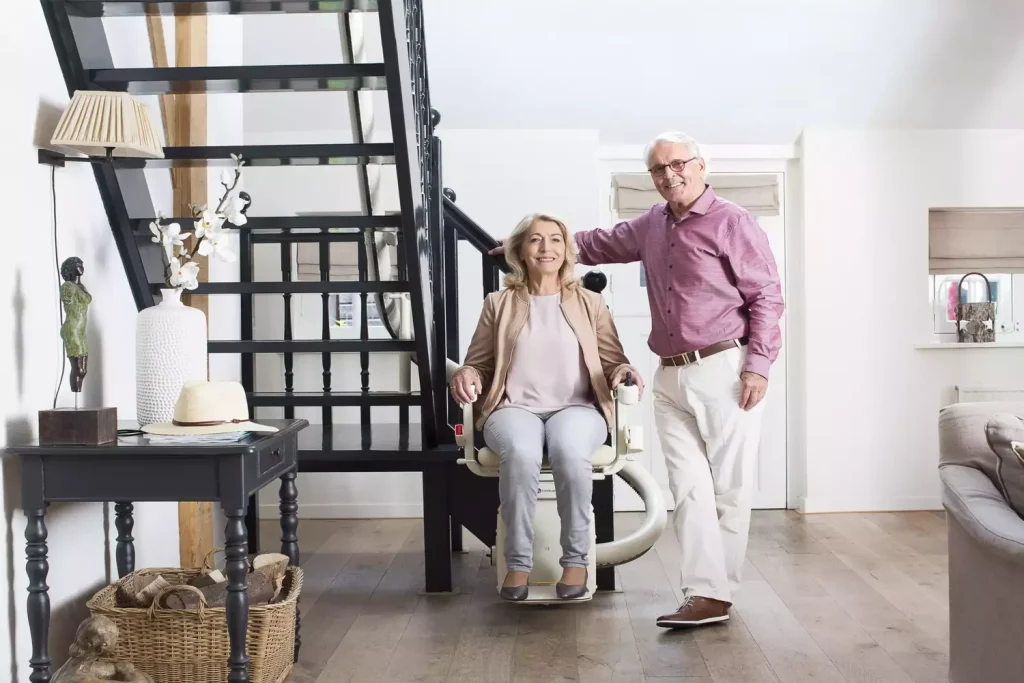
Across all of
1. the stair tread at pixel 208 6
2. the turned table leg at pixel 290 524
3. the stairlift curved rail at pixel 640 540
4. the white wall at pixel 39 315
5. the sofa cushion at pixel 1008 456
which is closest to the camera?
the sofa cushion at pixel 1008 456

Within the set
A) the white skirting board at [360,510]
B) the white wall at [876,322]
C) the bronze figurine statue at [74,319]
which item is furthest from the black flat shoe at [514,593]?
the white wall at [876,322]

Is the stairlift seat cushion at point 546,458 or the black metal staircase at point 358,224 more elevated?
the black metal staircase at point 358,224

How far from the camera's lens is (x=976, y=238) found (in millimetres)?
5152

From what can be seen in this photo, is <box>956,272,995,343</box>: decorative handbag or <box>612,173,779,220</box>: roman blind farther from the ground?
<box>612,173,779,220</box>: roman blind

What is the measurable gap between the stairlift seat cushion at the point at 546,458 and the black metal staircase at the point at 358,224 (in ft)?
1.38

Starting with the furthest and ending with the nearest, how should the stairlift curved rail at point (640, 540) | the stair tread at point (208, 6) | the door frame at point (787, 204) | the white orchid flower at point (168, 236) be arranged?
the door frame at point (787, 204)
the stairlift curved rail at point (640, 540)
the white orchid flower at point (168, 236)
the stair tread at point (208, 6)

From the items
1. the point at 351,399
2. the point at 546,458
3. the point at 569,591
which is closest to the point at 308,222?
the point at 351,399

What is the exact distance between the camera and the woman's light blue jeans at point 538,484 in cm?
289

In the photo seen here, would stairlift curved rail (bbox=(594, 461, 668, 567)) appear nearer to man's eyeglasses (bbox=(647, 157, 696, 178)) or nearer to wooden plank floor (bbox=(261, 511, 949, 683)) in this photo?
wooden plank floor (bbox=(261, 511, 949, 683))

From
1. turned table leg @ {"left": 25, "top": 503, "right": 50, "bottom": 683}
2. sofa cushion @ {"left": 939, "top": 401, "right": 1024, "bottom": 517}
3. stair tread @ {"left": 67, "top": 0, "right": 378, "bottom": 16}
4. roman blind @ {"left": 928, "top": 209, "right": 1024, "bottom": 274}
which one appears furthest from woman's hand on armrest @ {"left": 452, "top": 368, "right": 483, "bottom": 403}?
roman blind @ {"left": 928, "top": 209, "right": 1024, "bottom": 274}

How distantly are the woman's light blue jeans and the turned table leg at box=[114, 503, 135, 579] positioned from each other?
108 cm

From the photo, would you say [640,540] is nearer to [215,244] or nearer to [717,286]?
[717,286]

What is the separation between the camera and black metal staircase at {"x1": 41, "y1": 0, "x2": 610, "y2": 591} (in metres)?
2.60

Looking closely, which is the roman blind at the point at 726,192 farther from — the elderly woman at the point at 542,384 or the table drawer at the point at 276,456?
the table drawer at the point at 276,456
